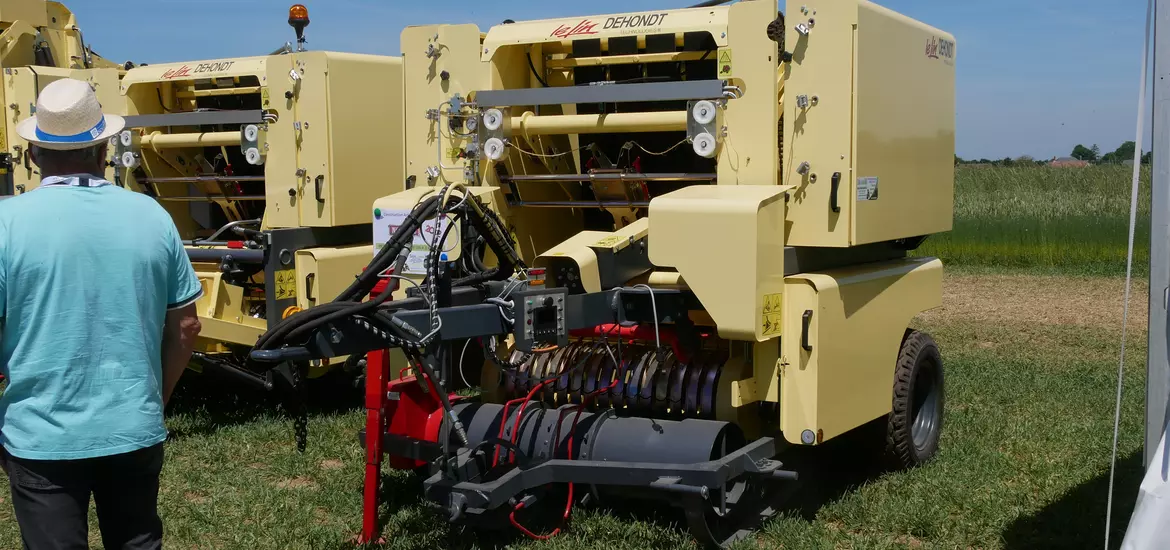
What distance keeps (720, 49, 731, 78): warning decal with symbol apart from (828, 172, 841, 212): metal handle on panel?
2.23 feet

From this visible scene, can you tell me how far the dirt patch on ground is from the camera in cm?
1185

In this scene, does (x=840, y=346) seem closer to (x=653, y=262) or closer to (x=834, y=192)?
(x=834, y=192)

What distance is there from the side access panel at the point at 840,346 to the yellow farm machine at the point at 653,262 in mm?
14

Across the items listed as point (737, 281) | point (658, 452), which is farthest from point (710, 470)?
point (737, 281)

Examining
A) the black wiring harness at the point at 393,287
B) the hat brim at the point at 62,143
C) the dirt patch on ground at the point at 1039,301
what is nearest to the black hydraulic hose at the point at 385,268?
the black wiring harness at the point at 393,287

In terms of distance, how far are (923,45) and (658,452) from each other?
8.42 ft

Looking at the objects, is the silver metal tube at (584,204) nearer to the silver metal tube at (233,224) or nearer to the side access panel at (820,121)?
the side access panel at (820,121)

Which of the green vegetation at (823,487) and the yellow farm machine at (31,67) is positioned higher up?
the yellow farm machine at (31,67)

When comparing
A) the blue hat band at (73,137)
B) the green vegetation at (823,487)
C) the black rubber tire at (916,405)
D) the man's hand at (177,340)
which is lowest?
the green vegetation at (823,487)

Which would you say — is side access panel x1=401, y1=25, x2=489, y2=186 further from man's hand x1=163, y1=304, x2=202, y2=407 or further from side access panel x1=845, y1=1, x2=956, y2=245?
man's hand x1=163, y1=304, x2=202, y2=407

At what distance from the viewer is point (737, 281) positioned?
4527 mm

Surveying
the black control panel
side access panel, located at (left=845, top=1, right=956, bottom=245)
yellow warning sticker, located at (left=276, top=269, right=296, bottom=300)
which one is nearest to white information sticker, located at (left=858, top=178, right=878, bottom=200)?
side access panel, located at (left=845, top=1, right=956, bottom=245)

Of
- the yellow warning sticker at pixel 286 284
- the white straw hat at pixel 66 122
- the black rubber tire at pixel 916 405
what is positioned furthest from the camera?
the yellow warning sticker at pixel 286 284

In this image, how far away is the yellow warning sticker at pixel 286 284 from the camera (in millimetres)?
7070
